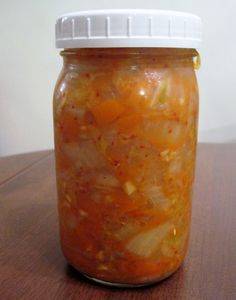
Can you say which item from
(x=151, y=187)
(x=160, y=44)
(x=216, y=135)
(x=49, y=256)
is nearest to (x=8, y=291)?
(x=49, y=256)

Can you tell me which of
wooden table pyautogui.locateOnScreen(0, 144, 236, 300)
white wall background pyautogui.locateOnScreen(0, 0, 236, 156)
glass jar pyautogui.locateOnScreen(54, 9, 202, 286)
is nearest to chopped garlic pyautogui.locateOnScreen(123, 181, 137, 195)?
glass jar pyautogui.locateOnScreen(54, 9, 202, 286)

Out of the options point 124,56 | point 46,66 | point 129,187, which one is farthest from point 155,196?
point 46,66

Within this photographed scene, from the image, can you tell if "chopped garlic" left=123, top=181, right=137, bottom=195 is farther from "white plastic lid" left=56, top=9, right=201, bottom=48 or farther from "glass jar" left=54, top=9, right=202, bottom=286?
"white plastic lid" left=56, top=9, right=201, bottom=48

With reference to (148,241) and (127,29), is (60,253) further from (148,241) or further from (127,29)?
(127,29)

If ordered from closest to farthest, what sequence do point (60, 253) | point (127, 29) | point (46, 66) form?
point (127, 29) → point (60, 253) → point (46, 66)

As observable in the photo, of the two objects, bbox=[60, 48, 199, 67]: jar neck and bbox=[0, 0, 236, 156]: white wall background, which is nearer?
bbox=[60, 48, 199, 67]: jar neck

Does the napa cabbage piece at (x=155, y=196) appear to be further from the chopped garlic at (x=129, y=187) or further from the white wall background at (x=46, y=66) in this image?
the white wall background at (x=46, y=66)
